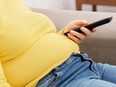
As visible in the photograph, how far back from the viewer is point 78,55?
38.6 inches

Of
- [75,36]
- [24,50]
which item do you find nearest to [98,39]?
[75,36]

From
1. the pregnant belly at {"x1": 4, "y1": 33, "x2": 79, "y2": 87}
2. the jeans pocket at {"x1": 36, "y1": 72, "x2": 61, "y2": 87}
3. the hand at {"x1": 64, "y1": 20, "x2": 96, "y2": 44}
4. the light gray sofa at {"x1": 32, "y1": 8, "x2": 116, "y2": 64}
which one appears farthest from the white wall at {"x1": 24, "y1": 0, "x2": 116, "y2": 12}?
the jeans pocket at {"x1": 36, "y1": 72, "x2": 61, "y2": 87}

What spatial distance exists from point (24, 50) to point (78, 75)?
228 millimetres

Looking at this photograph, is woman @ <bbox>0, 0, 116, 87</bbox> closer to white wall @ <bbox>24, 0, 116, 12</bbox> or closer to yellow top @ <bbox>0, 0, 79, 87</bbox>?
yellow top @ <bbox>0, 0, 79, 87</bbox>

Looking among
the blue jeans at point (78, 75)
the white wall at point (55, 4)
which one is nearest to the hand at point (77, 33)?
the blue jeans at point (78, 75)

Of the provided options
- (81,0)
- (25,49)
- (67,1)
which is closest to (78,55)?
(25,49)

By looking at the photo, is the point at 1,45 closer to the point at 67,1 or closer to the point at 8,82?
the point at 8,82

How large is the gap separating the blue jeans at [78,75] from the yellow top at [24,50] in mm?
25

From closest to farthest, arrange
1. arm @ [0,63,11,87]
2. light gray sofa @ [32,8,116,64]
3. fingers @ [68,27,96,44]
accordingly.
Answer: arm @ [0,63,11,87] → fingers @ [68,27,96,44] → light gray sofa @ [32,8,116,64]

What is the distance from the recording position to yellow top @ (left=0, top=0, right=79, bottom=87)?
91 centimetres

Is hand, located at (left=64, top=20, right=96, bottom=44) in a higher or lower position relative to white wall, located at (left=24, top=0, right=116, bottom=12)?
higher

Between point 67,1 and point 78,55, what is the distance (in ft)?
5.23

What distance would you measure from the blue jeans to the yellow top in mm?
25

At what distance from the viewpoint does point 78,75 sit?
3.05 ft
